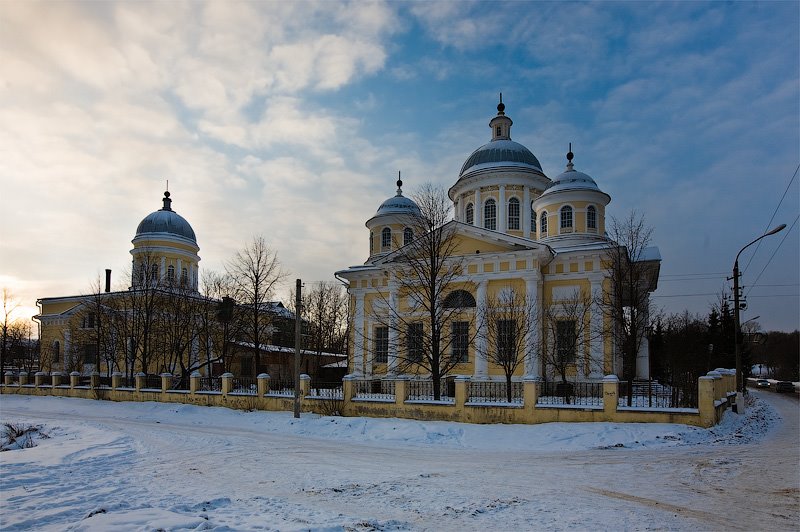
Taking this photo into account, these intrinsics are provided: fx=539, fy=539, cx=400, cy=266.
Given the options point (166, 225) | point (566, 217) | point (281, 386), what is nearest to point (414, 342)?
point (281, 386)

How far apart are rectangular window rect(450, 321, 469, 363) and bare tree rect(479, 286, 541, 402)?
113 centimetres

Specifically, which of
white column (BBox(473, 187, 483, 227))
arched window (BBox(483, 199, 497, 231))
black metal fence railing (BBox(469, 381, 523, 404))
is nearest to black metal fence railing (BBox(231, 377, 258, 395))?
black metal fence railing (BBox(469, 381, 523, 404))

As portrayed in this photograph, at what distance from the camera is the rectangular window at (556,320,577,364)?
79.9 ft

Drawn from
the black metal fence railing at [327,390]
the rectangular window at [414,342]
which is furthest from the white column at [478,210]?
the black metal fence railing at [327,390]

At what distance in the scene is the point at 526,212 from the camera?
33.1 meters

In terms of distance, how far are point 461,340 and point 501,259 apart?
4497mm

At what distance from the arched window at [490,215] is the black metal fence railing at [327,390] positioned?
1605cm

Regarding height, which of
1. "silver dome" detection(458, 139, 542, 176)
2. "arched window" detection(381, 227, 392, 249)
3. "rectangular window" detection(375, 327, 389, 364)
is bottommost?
"rectangular window" detection(375, 327, 389, 364)

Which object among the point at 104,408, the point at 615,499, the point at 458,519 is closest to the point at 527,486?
the point at 615,499

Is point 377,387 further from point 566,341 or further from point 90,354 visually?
point 90,354

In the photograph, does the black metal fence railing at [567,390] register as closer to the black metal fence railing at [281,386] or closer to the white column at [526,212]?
the black metal fence railing at [281,386]

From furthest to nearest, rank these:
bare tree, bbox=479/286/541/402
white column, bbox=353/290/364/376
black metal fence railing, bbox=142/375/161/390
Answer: white column, bbox=353/290/364/376 < black metal fence railing, bbox=142/375/161/390 < bare tree, bbox=479/286/541/402

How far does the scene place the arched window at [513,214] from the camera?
108 feet

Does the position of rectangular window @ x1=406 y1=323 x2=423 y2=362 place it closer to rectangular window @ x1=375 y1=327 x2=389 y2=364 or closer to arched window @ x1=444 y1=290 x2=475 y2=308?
arched window @ x1=444 y1=290 x2=475 y2=308
